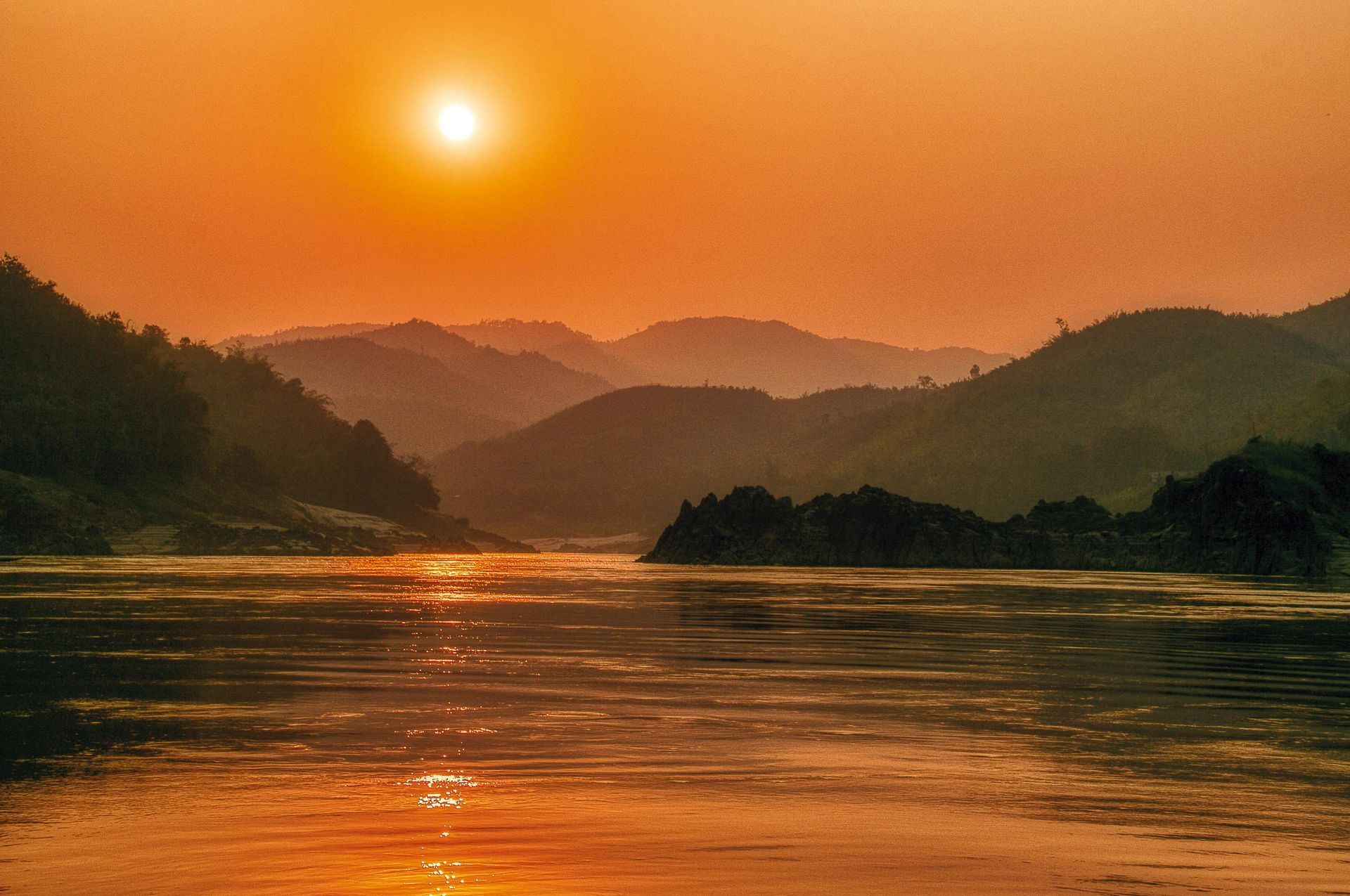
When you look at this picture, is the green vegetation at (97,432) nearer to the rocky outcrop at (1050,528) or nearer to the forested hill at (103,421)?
the forested hill at (103,421)

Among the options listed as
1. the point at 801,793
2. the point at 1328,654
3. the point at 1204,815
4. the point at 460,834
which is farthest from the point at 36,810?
the point at 1328,654

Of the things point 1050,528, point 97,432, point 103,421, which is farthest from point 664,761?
point 103,421

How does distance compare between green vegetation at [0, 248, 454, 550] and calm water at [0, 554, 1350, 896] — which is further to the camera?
green vegetation at [0, 248, 454, 550]

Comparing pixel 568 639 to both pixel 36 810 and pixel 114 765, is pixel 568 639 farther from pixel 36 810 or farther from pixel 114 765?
pixel 36 810

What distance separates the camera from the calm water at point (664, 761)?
42.6 ft

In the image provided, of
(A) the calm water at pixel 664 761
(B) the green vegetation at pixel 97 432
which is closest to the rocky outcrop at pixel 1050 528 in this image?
(B) the green vegetation at pixel 97 432

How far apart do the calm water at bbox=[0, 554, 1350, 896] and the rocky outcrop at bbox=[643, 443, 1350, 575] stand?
282 feet

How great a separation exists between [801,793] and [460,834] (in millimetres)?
4303

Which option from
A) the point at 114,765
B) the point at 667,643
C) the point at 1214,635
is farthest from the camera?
the point at 1214,635

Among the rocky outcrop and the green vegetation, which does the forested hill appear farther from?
the rocky outcrop

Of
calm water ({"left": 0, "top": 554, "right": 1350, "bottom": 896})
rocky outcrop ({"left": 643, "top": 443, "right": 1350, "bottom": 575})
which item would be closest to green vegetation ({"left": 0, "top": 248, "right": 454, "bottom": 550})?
rocky outcrop ({"left": 643, "top": 443, "right": 1350, "bottom": 575})

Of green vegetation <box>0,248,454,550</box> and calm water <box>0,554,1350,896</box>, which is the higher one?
green vegetation <box>0,248,454,550</box>

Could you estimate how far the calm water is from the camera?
12977 millimetres

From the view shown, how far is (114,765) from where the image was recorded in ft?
58.5
